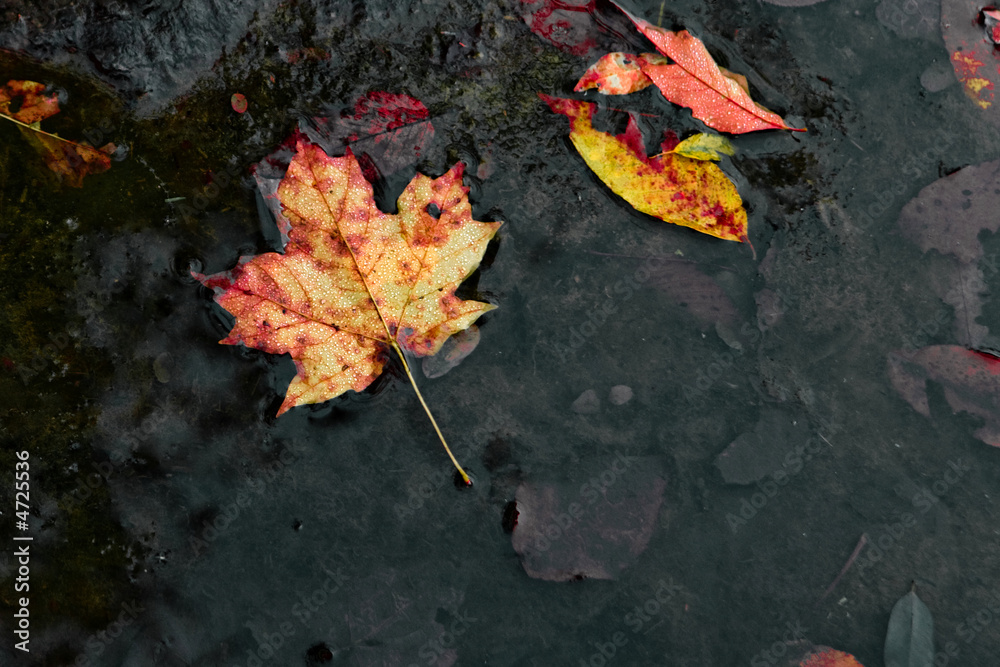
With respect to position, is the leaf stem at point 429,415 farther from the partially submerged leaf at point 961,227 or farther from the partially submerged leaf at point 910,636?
the partially submerged leaf at point 961,227

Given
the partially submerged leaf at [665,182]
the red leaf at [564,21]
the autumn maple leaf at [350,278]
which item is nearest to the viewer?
the autumn maple leaf at [350,278]

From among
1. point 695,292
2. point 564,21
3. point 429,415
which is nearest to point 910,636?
point 695,292

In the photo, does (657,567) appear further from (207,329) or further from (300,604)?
(207,329)

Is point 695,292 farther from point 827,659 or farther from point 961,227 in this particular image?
point 827,659

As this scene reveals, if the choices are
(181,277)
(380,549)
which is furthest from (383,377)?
(181,277)

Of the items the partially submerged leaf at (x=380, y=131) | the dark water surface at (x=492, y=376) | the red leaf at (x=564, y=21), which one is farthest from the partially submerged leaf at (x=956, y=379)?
the partially submerged leaf at (x=380, y=131)
